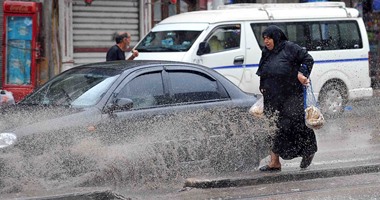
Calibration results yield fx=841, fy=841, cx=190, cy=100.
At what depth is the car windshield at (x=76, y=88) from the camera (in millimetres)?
9008

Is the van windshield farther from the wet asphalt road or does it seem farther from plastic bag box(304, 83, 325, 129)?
plastic bag box(304, 83, 325, 129)

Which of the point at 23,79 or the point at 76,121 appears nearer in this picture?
the point at 76,121

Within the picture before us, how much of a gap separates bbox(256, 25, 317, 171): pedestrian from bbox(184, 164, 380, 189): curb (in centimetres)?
25

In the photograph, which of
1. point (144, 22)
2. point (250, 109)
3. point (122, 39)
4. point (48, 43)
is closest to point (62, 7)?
point (48, 43)

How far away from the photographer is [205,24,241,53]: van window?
51.8 ft

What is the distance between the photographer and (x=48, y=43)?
18297 mm

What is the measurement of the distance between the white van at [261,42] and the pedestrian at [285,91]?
575 cm

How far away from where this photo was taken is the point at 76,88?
9328 millimetres

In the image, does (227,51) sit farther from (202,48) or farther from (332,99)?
(332,99)

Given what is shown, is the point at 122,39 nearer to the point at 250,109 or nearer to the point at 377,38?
the point at 250,109

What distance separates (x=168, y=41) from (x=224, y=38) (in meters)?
1.08

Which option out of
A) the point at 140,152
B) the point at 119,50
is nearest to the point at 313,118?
the point at 140,152

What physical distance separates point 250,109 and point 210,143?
0.66m

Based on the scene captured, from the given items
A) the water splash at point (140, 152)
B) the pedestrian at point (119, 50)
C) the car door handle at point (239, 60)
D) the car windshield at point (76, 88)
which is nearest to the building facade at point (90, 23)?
the car door handle at point (239, 60)
